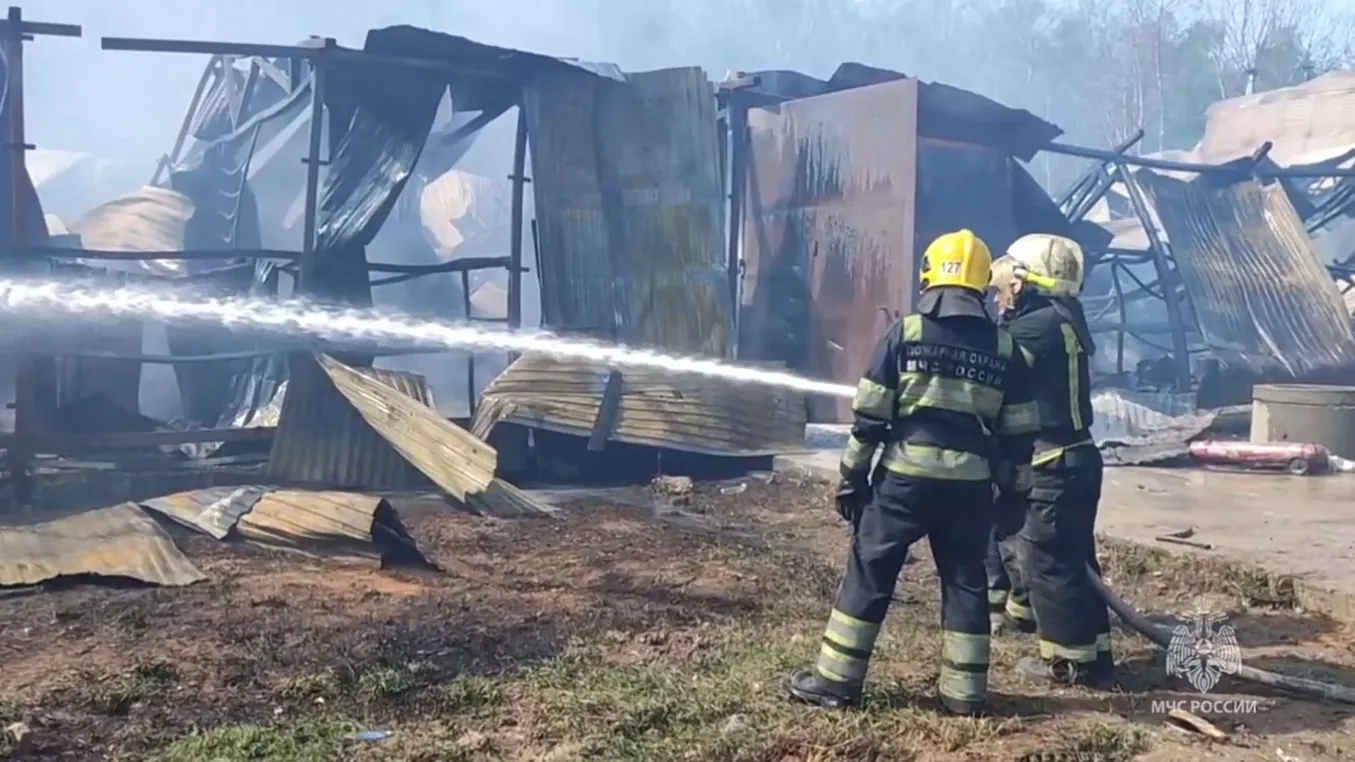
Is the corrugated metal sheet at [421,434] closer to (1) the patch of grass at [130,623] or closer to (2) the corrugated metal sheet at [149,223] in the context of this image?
(1) the patch of grass at [130,623]

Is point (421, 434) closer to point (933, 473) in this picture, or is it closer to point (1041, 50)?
point (933, 473)

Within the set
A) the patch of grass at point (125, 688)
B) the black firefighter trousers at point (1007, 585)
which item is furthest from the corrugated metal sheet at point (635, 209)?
→ the patch of grass at point (125, 688)

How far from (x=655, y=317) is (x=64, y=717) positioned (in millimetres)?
6855

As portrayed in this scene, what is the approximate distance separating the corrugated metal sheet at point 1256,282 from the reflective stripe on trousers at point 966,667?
10.6m

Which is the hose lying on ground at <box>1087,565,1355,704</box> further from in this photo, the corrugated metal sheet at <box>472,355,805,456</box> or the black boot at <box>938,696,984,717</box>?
the corrugated metal sheet at <box>472,355,805,456</box>

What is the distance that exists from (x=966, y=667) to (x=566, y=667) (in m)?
1.47

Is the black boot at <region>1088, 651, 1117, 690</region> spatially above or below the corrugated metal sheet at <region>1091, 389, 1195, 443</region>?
below

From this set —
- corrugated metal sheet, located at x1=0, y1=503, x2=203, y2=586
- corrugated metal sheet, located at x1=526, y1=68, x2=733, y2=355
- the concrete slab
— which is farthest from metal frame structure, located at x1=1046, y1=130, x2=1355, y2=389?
corrugated metal sheet, located at x1=0, y1=503, x2=203, y2=586

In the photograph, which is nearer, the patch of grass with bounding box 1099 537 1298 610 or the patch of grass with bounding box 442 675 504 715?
the patch of grass with bounding box 442 675 504 715

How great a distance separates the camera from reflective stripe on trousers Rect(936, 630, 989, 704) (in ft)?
13.2

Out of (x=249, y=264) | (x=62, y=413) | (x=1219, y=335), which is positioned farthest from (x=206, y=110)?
(x=1219, y=335)

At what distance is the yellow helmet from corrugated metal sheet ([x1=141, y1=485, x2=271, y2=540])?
14.8 ft

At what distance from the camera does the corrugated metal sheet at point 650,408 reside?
9320 mm

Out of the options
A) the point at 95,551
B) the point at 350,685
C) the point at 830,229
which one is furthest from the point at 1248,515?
the point at 95,551
